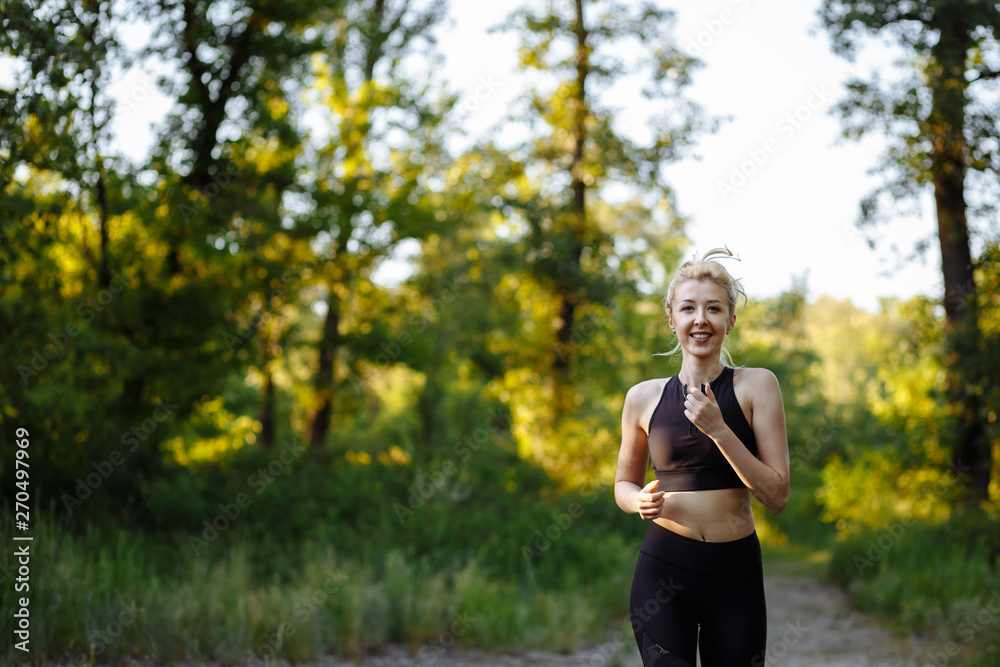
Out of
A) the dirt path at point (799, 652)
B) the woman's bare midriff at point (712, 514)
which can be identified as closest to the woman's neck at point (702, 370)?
the woman's bare midriff at point (712, 514)

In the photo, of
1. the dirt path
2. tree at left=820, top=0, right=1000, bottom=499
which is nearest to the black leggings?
the dirt path

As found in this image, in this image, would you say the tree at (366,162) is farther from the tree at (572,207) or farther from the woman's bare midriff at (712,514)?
the woman's bare midriff at (712,514)

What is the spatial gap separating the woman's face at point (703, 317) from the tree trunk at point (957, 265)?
9.01 meters

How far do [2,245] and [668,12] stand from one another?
14560 mm

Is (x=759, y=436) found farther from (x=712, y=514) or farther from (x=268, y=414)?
(x=268, y=414)

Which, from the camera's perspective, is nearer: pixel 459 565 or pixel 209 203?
pixel 459 565

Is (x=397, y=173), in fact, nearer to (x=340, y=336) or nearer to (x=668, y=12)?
(x=340, y=336)

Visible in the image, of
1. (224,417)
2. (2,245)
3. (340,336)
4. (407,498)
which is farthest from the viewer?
(340,336)

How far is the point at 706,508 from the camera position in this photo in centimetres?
266

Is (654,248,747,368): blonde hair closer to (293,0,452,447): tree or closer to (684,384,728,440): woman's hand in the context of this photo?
(684,384,728,440): woman's hand

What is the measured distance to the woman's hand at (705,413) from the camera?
2426 mm

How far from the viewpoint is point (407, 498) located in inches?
450

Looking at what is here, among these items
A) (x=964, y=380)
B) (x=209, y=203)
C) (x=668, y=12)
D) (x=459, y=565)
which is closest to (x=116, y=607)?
(x=459, y=565)

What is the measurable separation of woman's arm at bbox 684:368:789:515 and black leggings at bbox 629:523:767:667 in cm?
24
